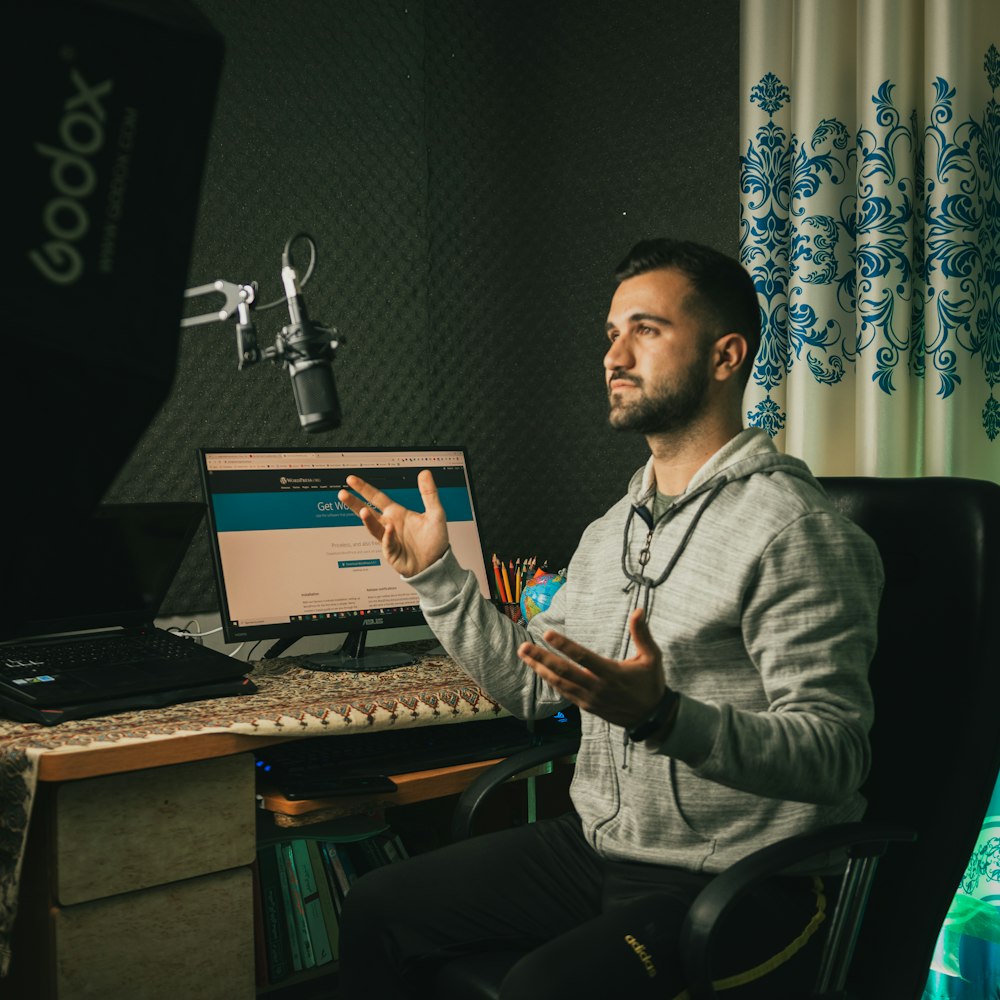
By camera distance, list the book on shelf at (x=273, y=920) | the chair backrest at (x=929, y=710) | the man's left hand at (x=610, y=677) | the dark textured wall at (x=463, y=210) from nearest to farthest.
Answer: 1. the man's left hand at (x=610, y=677)
2. the chair backrest at (x=929, y=710)
3. the book on shelf at (x=273, y=920)
4. the dark textured wall at (x=463, y=210)

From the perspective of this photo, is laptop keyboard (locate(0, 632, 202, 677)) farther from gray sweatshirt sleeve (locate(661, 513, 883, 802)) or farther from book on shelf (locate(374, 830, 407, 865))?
gray sweatshirt sleeve (locate(661, 513, 883, 802))

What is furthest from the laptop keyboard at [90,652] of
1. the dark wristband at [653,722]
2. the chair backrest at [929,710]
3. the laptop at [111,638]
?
the chair backrest at [929,710]

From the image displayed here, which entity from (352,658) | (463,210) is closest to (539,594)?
(352,658)

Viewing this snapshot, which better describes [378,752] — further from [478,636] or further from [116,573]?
[116,573]

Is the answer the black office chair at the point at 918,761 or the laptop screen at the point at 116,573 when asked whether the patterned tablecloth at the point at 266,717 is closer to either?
the laptop screen at the point at 116,573

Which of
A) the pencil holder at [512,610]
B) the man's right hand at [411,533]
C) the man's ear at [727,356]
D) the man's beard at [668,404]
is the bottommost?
the pencil holder at [512,610]

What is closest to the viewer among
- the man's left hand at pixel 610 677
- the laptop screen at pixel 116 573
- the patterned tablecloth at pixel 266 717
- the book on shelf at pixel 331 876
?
the man's left hand at pixel 610 677

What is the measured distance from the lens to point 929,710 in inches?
52.0

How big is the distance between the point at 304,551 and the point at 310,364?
0.64m

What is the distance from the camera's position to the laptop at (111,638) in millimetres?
1609

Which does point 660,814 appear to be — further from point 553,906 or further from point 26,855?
point 26,855

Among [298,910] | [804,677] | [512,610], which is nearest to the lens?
[804,677]

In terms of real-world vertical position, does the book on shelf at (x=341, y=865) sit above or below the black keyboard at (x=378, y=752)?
below

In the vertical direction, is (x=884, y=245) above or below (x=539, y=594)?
above
